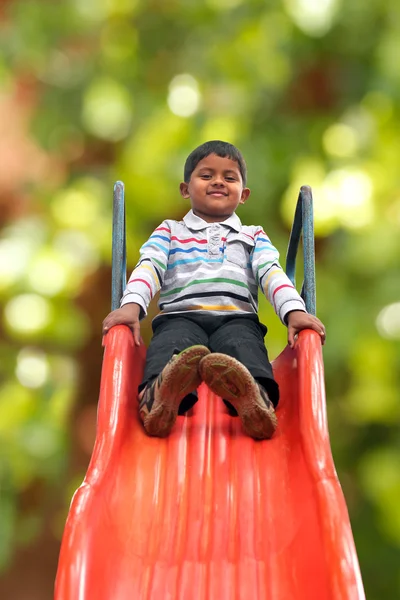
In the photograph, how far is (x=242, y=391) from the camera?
3.65ft

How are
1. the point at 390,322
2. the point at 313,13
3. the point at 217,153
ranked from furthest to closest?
the point at 313,13 < the point at 390,322 < the point at 217,153

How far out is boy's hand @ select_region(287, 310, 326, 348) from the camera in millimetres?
1184

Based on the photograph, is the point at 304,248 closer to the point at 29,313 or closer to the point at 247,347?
the point at 247,347

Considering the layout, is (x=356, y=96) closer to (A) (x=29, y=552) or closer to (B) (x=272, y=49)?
(B) (x=272, y=49)

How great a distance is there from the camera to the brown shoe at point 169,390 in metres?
1.09

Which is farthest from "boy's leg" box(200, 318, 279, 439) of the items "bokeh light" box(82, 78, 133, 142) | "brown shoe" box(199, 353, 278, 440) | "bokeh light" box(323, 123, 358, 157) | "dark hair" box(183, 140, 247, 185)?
"bokeh light" box(82, 78, 133, 142)

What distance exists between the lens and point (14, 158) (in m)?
2.59

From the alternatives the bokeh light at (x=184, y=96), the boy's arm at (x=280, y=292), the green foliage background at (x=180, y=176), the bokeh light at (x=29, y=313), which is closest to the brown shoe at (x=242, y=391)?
the boy's arm at (x=280, y=292)

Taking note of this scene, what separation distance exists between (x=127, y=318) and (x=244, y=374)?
206 mm

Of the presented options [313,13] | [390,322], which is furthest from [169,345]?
[313,13]

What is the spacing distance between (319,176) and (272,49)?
40 centimetres

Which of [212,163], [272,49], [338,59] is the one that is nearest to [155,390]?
[212,163]

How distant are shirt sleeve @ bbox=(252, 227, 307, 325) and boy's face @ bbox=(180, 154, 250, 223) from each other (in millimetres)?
79

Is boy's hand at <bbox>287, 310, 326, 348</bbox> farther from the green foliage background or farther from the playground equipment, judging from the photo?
the green foliage background
